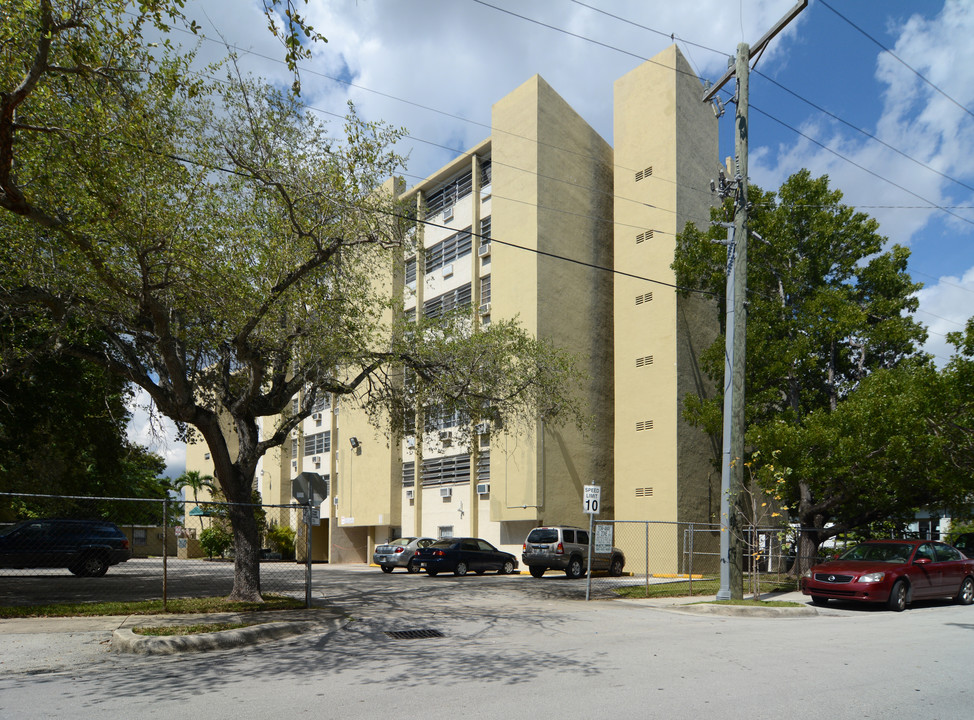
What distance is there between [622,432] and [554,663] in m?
20.8

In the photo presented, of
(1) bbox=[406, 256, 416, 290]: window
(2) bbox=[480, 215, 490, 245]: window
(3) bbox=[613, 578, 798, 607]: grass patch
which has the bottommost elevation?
(3) bbox=[613, 578, 798, 607]: grass patch

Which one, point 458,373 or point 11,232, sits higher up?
point 11,232

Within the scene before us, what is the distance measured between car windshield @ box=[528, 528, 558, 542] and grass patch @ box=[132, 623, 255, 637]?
15200 millimetres

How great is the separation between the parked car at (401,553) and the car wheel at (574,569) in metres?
6.43

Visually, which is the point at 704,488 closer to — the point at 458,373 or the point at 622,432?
the point at 622,432

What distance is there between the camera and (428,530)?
36.9 meters

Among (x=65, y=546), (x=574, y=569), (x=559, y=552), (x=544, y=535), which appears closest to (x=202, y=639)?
(x=65, y=546)

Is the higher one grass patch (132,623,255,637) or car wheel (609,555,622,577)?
grass patch (132,623,255,637)

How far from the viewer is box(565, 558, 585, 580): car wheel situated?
26.3 metres

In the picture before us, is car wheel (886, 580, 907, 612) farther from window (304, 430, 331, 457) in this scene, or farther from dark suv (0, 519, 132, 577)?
window (304, 430, 331, 457)

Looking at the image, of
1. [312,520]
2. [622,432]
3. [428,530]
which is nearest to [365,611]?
[312,520]

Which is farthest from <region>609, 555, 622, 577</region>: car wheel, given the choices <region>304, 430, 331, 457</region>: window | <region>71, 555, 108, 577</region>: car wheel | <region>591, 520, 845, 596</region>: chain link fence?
<region>304, 430, 331, 457</region>: window

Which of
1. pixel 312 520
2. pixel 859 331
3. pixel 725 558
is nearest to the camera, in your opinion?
pixel 312 520

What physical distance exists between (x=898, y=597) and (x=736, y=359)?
596 centimetres
